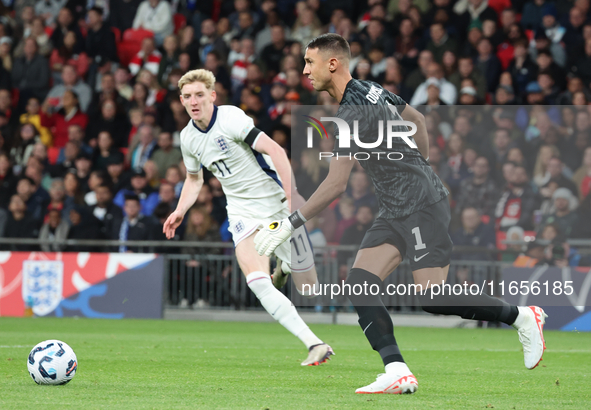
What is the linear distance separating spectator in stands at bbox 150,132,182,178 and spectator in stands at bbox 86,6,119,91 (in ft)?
11.8

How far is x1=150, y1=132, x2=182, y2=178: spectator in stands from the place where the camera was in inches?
624

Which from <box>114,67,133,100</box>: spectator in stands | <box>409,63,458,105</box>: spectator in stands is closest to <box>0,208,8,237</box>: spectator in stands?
<box>114,67,133,100</box>: spectator in stands

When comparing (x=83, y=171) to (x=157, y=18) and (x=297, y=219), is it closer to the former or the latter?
(x=157, y=18)

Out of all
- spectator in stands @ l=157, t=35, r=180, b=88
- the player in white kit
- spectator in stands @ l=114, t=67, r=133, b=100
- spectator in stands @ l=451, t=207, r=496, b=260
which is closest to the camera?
the player in white kit

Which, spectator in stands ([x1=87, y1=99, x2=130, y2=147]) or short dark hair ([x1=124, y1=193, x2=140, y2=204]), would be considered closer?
short dark hair ([x1=124, y1=193, x2=140, y2=204])

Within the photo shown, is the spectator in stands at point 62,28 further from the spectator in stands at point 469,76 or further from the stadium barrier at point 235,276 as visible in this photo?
the spectator in stands at point 469,76

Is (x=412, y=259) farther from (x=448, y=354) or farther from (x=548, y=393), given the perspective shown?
(x=448, y=354)

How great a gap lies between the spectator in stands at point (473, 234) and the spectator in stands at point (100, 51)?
354 inches

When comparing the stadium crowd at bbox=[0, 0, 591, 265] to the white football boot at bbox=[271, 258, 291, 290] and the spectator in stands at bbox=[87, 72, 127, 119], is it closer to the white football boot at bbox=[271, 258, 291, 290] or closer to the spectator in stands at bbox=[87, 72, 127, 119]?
the spectator in stands at bbox=[87, 72, 127, 119]

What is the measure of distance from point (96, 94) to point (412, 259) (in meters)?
13.9

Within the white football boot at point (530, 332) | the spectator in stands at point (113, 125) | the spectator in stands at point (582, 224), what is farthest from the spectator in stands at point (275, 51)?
the white football boot at point (530, 332)

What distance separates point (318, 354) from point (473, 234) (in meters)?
6.31

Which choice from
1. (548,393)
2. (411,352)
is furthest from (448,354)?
(548,393)

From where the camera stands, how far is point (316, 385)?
6.09 metres
